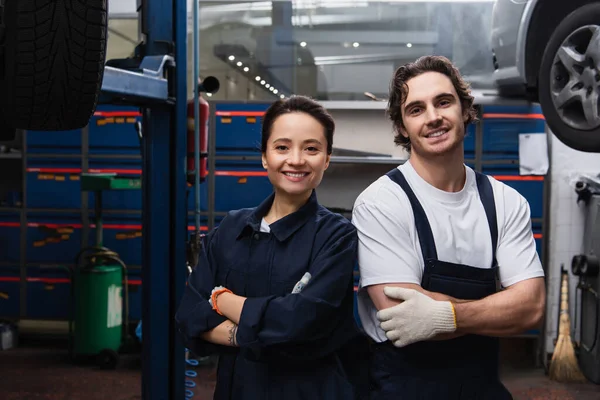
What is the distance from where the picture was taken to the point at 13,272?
511 cm

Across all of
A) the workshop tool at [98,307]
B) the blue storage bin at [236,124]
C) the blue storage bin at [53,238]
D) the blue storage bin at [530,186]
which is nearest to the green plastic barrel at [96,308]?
the workshop tool at [98,307]

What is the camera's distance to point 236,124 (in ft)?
16.1

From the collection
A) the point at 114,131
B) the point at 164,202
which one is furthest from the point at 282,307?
the point at 114,131

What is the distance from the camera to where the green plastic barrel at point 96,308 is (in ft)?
14.4

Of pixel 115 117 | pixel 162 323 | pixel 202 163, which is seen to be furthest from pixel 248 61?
pixel 162 323

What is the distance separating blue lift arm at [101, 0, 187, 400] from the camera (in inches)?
96.1

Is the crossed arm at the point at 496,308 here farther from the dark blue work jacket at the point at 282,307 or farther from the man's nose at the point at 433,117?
the man's nose at the point at 433,117

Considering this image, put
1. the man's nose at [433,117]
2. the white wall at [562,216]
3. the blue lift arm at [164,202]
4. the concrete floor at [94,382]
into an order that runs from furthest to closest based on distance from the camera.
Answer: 1. the white wall at [562,216]
2. the concrete floor at [94,382]
3. the blue lift arm at [164,202]
4. the man's nose at [433,117]

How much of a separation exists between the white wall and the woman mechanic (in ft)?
11.9

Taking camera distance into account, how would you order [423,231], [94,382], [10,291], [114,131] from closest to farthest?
1. [423,231]
2. [94,382]
3. [114,131]
4. [10,291]

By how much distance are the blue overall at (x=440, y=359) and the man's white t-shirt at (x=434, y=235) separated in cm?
2

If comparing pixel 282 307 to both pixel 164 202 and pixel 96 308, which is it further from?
pixel 96 308

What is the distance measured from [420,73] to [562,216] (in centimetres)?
360

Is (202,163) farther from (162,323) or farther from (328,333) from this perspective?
(328,333)
